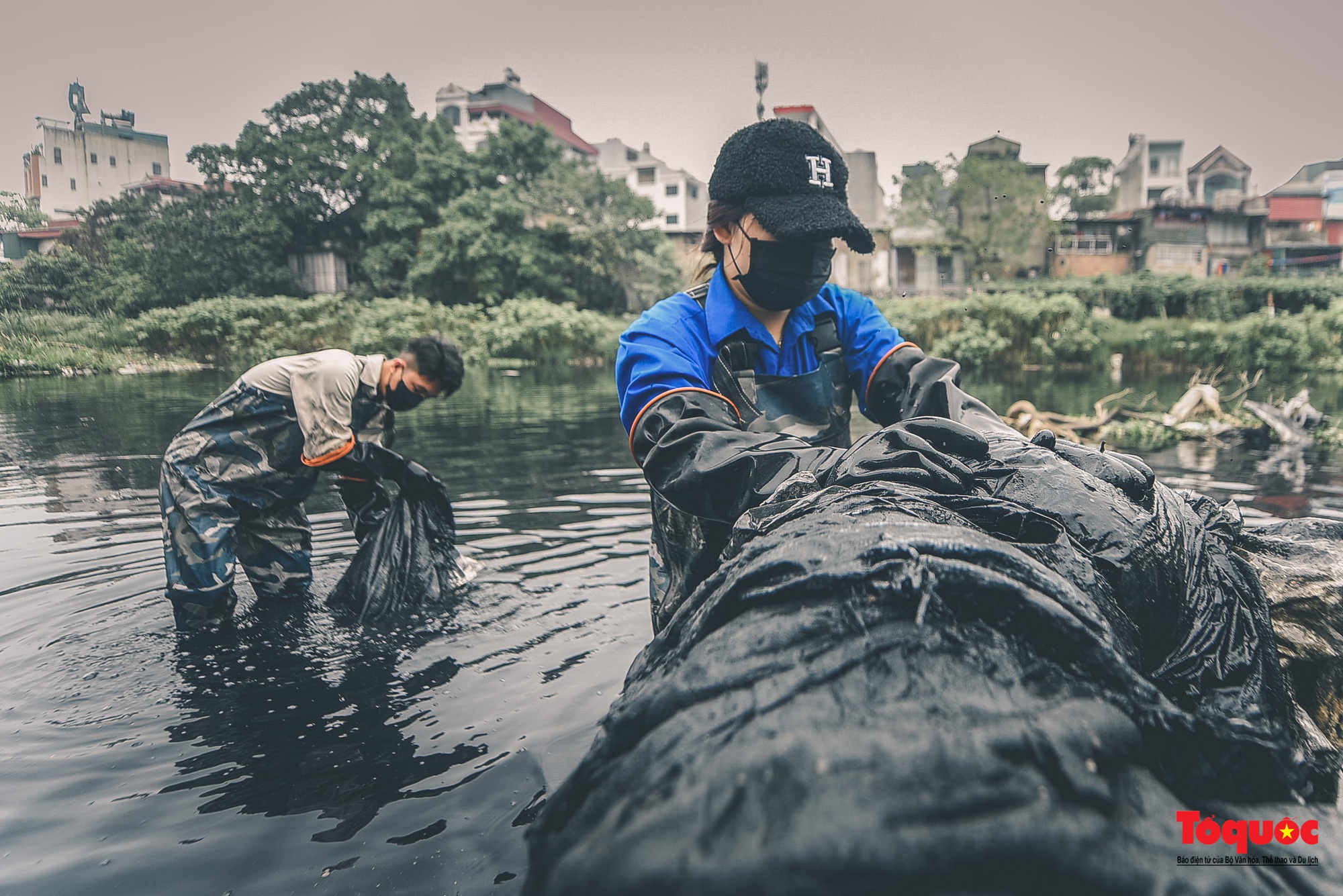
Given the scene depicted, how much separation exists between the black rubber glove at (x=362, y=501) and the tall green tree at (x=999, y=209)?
3536cm

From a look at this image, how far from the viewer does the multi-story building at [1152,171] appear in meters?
43.5

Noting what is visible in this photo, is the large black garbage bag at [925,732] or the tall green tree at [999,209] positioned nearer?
the large black garbage bag at [925,732]

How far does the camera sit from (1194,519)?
5.08 ft

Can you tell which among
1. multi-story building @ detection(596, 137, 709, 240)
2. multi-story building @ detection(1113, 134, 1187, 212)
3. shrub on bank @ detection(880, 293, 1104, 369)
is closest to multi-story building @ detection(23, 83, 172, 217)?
multi-story building @ detection(596, 137, 709, 240)

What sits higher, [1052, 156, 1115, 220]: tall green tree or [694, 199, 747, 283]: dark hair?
[1052, 156, 1115, 220]: tall green tree

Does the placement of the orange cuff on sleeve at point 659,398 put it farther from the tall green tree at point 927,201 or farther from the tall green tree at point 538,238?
the tall green tree at point 927,201

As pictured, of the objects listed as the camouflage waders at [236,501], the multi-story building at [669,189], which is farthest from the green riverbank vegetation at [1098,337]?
the multi-story building at [669,189]

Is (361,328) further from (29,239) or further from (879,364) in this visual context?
(879,364)

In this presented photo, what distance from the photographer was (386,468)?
14.3 feet

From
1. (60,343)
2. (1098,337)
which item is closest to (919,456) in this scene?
(1098,337)

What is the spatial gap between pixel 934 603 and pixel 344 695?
293 cm

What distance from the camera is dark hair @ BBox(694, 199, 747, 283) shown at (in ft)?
7.43

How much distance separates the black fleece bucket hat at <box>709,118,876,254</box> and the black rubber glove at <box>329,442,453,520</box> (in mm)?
2845

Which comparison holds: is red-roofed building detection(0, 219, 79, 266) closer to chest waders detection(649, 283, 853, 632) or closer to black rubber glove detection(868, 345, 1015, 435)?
chest waders detection(649, 283, 853, 632)
